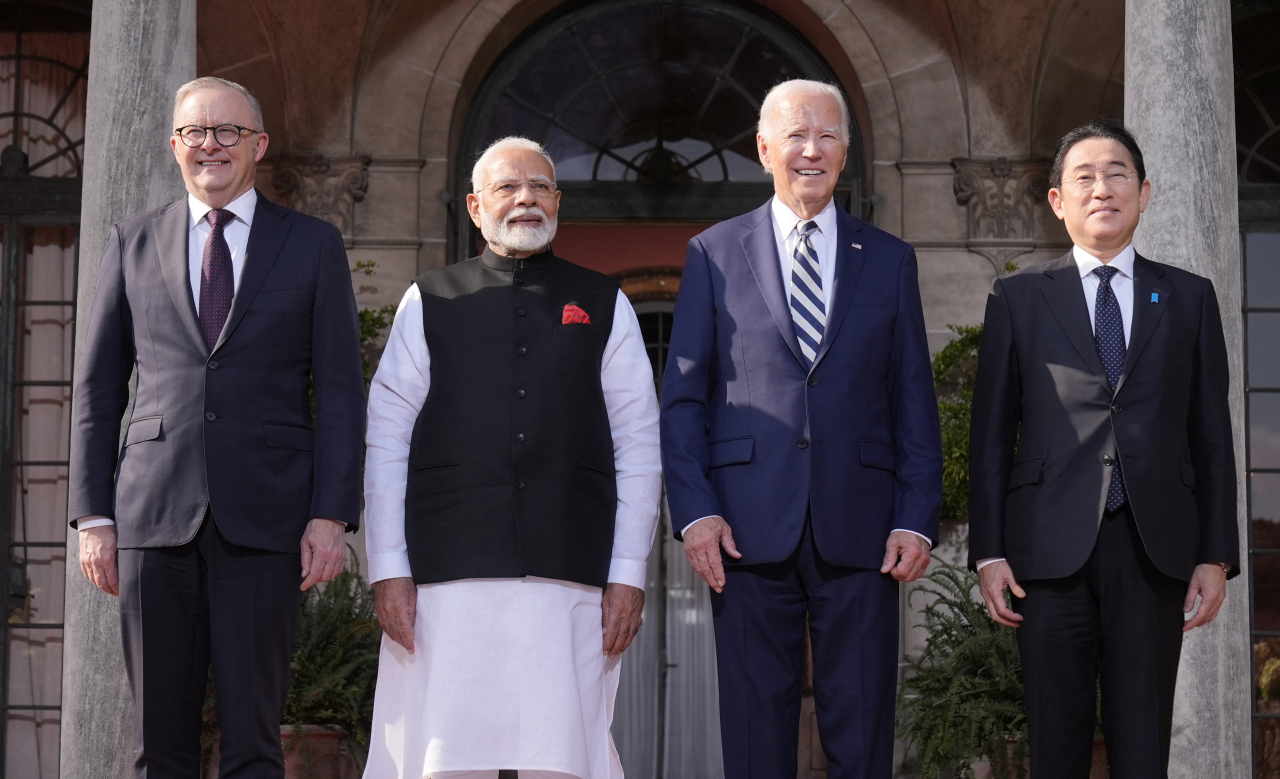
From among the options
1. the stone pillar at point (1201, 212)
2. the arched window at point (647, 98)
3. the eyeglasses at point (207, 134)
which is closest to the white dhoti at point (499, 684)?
the eyeglasses at point (207, 134)

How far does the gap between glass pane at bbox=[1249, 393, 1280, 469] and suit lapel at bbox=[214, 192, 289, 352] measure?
20.7 feet

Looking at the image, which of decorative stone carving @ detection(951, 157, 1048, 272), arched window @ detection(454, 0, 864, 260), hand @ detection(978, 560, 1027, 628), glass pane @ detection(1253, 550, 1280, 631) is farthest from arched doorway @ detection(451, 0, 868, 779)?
hand @ detection(978, 560, 1027, 628)

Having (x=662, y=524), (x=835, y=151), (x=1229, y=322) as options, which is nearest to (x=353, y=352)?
(x=835, y=151)

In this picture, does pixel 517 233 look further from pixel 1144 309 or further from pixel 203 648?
pixel 1144 309

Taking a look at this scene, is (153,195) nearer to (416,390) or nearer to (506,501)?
(416,390)

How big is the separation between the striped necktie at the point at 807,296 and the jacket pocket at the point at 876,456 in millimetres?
249

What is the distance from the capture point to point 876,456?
11.6 ft

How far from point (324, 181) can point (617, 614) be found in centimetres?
519

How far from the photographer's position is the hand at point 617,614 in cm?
371

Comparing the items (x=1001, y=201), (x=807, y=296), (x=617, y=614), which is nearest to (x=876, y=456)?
(x=807, y=296)

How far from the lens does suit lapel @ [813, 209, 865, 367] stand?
11.8 ft

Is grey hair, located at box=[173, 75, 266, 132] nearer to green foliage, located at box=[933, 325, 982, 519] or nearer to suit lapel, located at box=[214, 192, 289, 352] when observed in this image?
suit lapel, located at box=[214, 192, 289, 352]

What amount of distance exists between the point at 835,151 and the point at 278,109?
5.36 meters

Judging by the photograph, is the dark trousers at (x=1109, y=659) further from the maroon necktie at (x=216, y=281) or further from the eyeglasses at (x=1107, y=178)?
the maroon necktie at (x=216, y=281)
